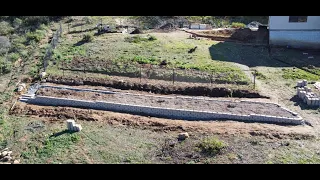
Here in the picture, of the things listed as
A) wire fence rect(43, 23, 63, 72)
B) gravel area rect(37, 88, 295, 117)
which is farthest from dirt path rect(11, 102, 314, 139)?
wire fence rect(43, 23, 63, 72)

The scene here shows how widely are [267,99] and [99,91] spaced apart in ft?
29.2

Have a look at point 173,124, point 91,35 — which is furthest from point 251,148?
point 91,35

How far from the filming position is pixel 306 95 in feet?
62.6

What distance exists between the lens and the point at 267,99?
1964cm

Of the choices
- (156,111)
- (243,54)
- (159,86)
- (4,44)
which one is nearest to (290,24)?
(243,54)

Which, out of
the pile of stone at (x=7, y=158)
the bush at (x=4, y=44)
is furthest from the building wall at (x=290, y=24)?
the pile of stone at (x=7, y=158)

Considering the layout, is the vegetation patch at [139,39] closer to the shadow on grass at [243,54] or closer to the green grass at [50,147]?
the shadow on grass at [243,54]

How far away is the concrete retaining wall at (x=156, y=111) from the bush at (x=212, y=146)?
8.32 feet

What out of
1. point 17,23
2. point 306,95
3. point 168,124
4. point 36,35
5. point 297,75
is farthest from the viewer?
point 17,23

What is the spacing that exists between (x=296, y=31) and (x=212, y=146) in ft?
45.5

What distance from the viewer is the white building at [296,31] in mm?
25734

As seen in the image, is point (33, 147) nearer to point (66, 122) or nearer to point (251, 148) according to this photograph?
point (66, 122)

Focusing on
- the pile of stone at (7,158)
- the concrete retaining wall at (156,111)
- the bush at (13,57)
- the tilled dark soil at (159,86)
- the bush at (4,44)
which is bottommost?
the pile of stone at (7,158)

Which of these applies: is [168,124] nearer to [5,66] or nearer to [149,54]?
[149,54]
